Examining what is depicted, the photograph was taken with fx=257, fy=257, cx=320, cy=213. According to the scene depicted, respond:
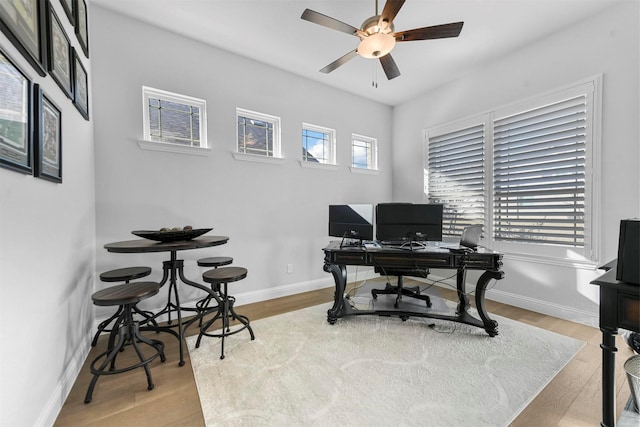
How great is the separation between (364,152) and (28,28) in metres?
4.11

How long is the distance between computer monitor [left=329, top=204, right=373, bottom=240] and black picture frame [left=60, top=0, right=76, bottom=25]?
2722 millimetres

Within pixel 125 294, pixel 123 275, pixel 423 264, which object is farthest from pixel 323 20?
pixel 123 275

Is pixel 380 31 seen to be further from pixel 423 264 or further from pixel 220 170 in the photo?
pixel 220 170

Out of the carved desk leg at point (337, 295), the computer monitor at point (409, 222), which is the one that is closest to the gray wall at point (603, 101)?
the computer monitor at point (409, 222)

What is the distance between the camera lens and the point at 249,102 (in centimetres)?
333

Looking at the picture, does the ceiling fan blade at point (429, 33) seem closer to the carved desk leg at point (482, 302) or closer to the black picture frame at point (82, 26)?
the carved desk leg at point (482, 302)

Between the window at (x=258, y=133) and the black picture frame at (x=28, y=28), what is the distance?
78.0 inches

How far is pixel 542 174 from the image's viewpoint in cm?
296

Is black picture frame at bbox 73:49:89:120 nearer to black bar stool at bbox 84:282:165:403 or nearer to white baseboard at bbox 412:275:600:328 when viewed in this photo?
black bar stool at bbox 84:282:165:403

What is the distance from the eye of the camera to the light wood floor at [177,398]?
1.50m

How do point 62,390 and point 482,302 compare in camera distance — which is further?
point 482,302

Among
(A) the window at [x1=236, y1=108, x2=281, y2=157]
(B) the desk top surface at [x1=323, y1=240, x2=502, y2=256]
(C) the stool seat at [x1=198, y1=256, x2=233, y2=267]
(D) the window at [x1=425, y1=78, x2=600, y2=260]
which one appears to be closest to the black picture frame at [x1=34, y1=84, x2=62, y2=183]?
(C) the stool seat at [x1=198, y1=256, x2=233, y2=267]

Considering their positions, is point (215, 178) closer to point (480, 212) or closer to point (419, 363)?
point (419, 363)

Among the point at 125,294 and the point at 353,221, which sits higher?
the point at 353,221
